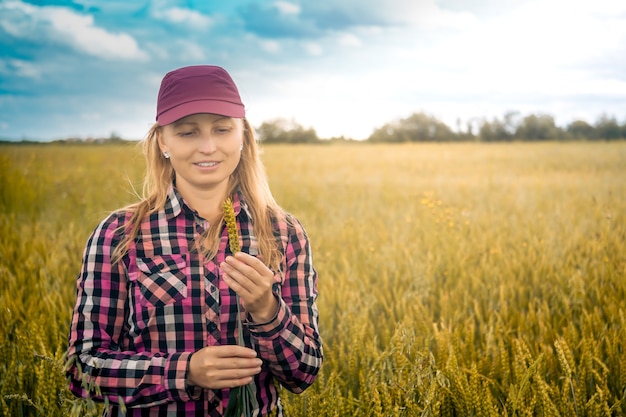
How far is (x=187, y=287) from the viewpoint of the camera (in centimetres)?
143

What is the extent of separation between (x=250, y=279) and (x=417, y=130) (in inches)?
456

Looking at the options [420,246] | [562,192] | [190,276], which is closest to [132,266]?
[190,276]

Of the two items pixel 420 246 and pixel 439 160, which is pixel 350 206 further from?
pixel 439 160

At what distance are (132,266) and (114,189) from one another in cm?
540

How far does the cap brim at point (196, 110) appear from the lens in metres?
1.37

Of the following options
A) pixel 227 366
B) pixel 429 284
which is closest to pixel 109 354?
pixel 227 366

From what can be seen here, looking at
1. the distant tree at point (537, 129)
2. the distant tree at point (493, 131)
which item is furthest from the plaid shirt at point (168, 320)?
the distant tree at point (493, 131)

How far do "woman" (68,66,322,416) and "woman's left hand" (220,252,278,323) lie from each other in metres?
0.01

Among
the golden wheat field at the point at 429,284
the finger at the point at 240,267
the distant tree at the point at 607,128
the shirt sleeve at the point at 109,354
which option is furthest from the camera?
the distant tree at the point at 607,128

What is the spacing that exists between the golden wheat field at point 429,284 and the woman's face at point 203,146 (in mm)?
475

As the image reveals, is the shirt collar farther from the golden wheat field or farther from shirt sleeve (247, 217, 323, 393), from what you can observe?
the golden wheat field

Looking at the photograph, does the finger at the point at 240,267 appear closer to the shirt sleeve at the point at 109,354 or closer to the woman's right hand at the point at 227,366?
the woman's right hand at the point at 227,366

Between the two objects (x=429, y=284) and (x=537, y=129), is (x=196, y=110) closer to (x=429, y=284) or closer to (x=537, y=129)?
(x=429, y=284)

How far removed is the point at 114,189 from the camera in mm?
6449
